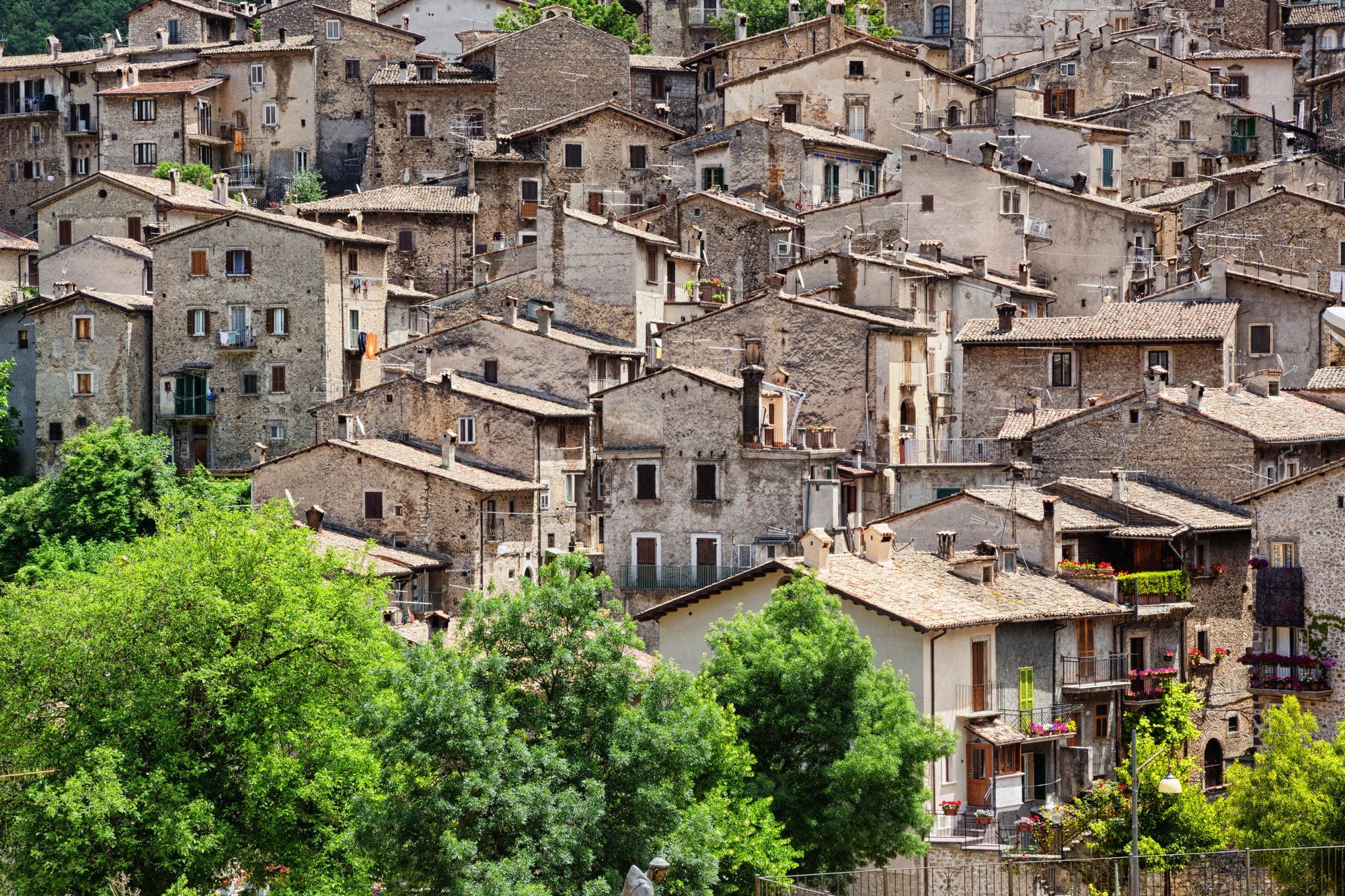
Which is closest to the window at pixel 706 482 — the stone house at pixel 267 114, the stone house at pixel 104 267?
the stone house at pixel 104 267

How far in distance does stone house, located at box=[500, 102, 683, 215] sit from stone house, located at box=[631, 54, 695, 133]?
7.14 m

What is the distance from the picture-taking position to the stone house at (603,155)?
88.7 m

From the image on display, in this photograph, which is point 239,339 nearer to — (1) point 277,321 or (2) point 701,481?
(1) point 277,321

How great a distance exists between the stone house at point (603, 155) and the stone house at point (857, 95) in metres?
3.28

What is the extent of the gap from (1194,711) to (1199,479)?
243 inches

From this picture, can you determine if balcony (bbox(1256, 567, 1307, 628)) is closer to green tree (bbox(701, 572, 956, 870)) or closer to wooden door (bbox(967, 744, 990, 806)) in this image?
wooden door (bbox(967, 744, 990, 806))

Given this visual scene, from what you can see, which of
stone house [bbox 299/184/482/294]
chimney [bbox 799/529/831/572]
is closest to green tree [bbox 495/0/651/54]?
stone house [bbox 299/184/482/294]

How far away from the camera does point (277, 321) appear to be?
2997 inches

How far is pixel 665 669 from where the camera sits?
38469 mm

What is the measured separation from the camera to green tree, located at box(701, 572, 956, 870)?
137 feet

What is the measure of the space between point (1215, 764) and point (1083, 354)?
12.5 m

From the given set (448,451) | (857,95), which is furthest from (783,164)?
(448,451)

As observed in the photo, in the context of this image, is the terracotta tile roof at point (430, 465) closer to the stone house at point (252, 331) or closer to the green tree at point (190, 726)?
the stone house at point (252, 331)

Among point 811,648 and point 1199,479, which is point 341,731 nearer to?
point 811,648
